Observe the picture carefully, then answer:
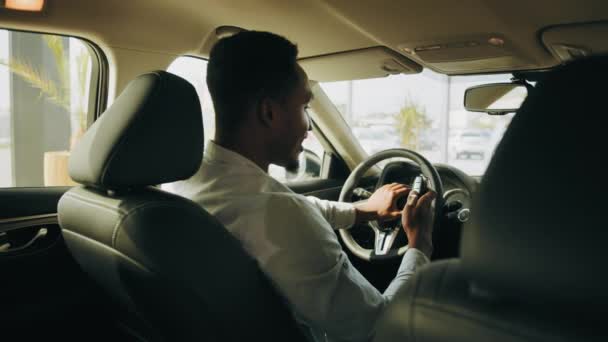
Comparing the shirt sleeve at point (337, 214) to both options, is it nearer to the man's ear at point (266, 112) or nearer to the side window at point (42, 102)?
the man's ear at point (266, 112)

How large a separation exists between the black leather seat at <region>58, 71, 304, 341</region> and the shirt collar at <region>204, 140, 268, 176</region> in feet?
0.36

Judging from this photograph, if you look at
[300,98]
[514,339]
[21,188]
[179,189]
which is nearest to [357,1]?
[300,98]

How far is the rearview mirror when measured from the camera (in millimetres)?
3027

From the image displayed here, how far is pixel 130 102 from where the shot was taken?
158cm

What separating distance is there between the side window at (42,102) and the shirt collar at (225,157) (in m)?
1.44

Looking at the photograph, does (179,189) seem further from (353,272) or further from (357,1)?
(357,1)

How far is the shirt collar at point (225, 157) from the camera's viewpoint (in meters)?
1.71

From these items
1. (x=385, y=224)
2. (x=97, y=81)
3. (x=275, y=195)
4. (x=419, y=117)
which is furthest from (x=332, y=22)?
(x=419, y=117)

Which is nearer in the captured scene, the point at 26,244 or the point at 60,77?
the point at 26,244

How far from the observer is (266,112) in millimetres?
1773

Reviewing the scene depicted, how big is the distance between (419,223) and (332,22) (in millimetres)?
1270

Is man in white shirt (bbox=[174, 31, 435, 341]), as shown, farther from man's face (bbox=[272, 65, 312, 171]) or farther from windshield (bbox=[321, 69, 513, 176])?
windshield (bbox=[321, 69, 513, 176])

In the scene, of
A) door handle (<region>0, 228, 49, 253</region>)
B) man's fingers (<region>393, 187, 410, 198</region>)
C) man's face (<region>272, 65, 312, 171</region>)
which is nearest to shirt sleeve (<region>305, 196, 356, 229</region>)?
man's fingers (<region>393, 187, 410, 198</region>)

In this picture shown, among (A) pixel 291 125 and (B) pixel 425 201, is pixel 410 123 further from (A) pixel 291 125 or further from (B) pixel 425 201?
(A) pixel 291 125
